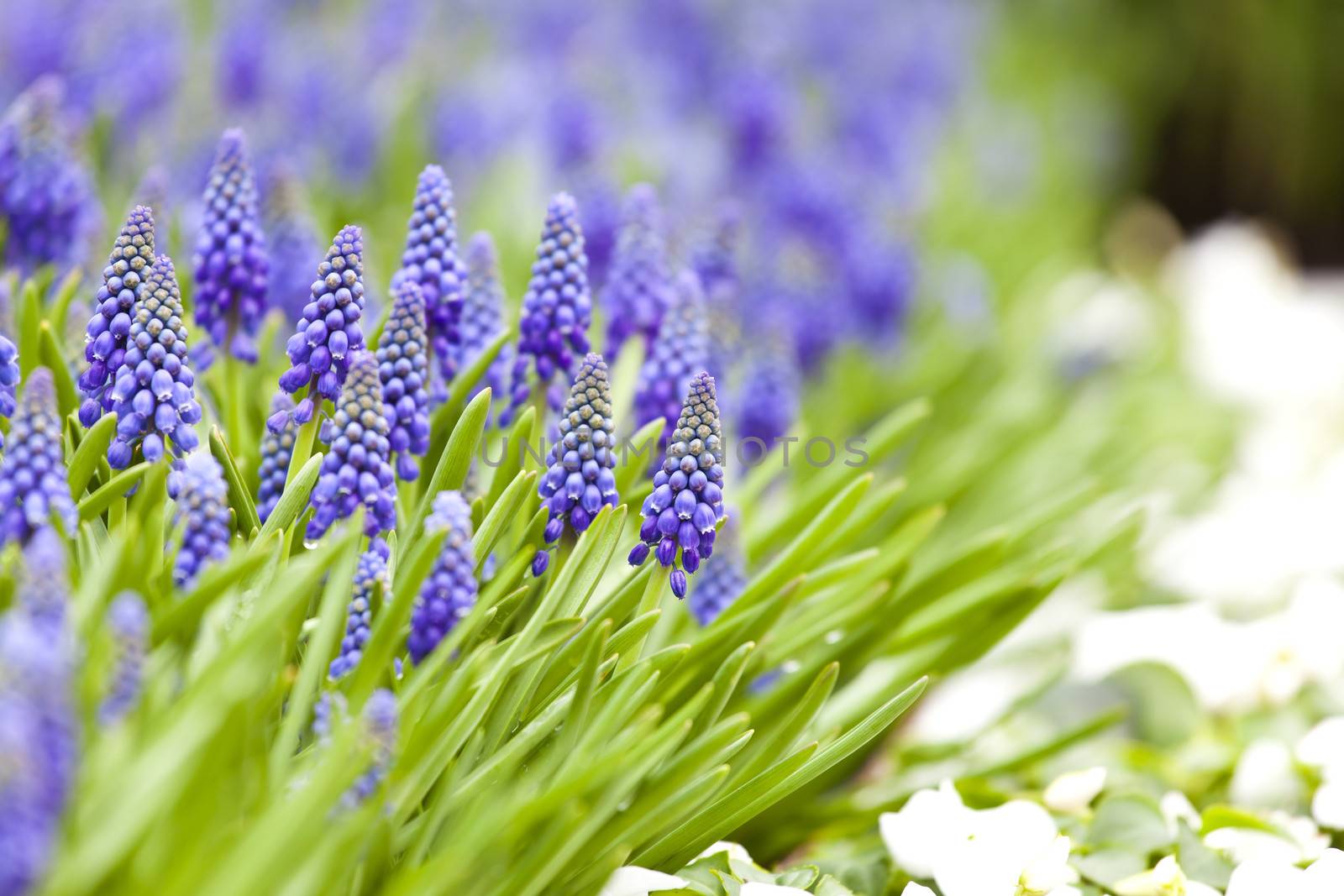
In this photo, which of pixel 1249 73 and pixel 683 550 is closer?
pixel 683 550

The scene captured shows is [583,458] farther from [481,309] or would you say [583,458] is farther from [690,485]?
[481,309]

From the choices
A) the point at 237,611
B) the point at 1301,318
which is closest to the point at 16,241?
the point at 237,611

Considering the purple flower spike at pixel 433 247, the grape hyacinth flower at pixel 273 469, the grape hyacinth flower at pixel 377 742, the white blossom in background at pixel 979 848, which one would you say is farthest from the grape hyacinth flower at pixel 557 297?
the white blossom in background at pixel 979 848

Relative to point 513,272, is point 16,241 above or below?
above

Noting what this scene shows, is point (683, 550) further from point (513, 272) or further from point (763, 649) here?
point (513, 272)

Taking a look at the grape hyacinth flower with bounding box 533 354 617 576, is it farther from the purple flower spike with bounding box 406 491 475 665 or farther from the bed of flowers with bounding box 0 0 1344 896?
the purple flower spike with bounding box 406 491 475 665

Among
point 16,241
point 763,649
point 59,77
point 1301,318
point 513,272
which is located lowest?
point 1301,318

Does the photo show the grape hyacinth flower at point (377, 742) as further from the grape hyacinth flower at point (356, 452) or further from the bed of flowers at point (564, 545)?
the grape hyacinth flower at point (356, 452)
